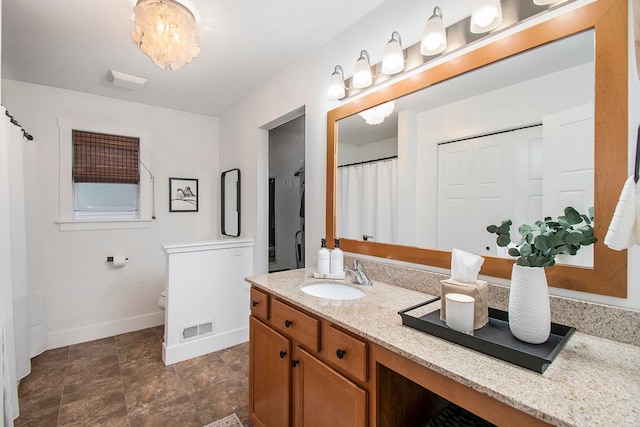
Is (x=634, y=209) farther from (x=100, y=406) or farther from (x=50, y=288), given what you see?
(x=50, y=288)

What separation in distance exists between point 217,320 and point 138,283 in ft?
3.71

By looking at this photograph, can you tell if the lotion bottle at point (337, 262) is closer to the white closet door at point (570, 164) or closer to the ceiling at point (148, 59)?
the white closet door at point (570, 164)

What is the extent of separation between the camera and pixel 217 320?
2.71 meters

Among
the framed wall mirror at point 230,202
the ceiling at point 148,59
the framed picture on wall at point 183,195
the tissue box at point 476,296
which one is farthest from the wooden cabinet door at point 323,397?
the framed picture on wall at point 183,195

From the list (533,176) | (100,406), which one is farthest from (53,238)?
(533,176)

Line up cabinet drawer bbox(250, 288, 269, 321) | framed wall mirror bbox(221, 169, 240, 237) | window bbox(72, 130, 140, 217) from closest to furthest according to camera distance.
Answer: cabinet drawer bbox(250, 288, 269, 321) < window bbox(72, 130, 140, 217) < framed wall mirror bbox(221, 169, 240, 237)

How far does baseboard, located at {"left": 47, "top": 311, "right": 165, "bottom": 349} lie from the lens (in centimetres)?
274

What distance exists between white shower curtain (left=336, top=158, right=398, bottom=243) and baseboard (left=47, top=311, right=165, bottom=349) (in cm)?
260

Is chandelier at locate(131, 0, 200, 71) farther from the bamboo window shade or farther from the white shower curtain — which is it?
the bamboo window shade

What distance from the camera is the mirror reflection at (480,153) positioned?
1.01m

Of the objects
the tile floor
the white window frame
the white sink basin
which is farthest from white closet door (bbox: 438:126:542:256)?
the white window frame

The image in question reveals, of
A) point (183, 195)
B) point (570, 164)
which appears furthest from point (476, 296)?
point (183, 195)

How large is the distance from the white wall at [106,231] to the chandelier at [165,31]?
5.75ft

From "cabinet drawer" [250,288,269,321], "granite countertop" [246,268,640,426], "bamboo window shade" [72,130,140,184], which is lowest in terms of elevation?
"cabinet drawer" [250,288,269,321]
